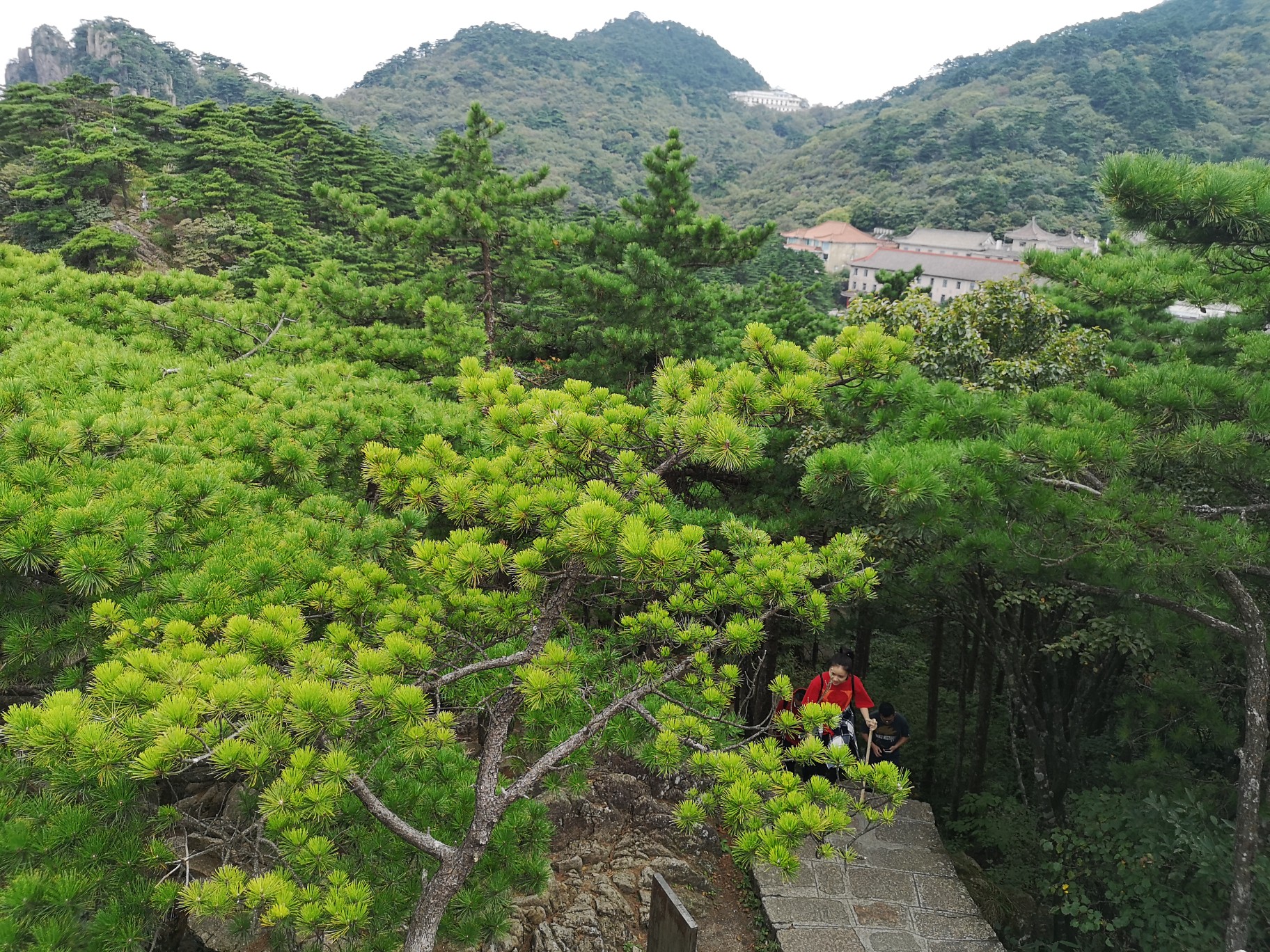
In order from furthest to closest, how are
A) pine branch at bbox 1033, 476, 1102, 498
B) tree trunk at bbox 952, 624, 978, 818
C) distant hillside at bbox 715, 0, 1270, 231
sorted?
distant hillside at bbox 715, 0, 1270, 231 → tree trunk at bbox 952, 624, 978, 818 → pine branch at bbox 1033, 476, 1102, 498

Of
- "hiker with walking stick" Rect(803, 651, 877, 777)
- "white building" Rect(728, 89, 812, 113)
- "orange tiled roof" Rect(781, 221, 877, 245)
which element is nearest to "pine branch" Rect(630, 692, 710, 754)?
"hiker with walking stick" Rect(803, 651, 877, 777)

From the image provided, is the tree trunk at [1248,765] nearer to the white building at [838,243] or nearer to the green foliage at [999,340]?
the green foliage at [999,340]

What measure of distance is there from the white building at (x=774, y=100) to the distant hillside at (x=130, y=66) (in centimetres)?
7961

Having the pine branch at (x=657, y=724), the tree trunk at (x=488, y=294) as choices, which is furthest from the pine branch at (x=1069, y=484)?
the tree trunk at (x=488, y=294)

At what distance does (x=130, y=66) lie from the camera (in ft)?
177

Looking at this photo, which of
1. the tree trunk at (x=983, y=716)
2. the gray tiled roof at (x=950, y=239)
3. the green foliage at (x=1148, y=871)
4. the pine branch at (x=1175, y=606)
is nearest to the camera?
the pine branch at (x=1175, y=606)

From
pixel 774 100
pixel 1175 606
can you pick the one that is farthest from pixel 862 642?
pixel 774 100

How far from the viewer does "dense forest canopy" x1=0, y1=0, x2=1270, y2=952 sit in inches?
97.7

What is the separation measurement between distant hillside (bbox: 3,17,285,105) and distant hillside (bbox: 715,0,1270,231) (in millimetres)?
44323

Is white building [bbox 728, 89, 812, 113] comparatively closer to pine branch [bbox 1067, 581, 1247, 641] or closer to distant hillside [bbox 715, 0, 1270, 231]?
distant hillside [bbox 715, 0, 1270, 231]

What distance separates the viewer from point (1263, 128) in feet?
169

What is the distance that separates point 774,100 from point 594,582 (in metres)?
135

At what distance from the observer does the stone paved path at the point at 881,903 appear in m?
4.57

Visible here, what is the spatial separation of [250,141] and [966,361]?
79.8 feet
